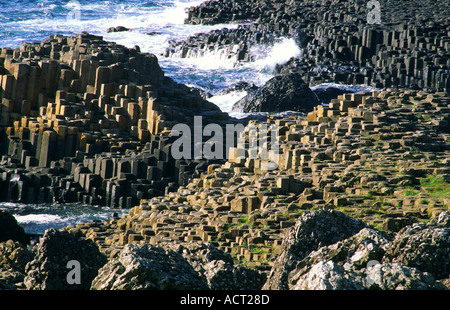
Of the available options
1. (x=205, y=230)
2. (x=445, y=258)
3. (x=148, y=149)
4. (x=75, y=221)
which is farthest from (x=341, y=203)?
(x=148, y=149)

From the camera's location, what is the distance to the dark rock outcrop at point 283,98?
41812 mm

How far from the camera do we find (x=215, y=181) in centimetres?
2325

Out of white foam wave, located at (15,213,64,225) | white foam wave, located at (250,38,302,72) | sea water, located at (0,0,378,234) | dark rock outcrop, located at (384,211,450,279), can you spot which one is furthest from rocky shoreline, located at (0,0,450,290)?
white foam wave, located at (250,38,302,72)

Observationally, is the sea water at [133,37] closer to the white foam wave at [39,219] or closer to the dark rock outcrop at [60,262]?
the white foam wave at [39,219]

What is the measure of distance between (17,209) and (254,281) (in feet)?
63.4

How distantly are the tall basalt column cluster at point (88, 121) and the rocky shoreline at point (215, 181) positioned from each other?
2.5 inches

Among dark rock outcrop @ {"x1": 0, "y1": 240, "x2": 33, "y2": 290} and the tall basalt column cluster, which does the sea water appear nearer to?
the tall basalt column cluster

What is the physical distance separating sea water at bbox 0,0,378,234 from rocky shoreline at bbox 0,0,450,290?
2.24m

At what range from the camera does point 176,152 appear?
3088cm

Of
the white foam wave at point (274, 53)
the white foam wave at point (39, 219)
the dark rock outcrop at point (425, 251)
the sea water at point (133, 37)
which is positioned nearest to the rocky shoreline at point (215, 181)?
the dark rock outcrop at point (425, 251)

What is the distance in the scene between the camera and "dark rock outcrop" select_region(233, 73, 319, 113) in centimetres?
4181

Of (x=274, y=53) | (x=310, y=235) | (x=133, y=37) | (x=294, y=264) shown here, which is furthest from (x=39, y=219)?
(x=133, y=37)

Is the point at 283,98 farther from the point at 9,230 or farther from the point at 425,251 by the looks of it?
the point at 425,251
